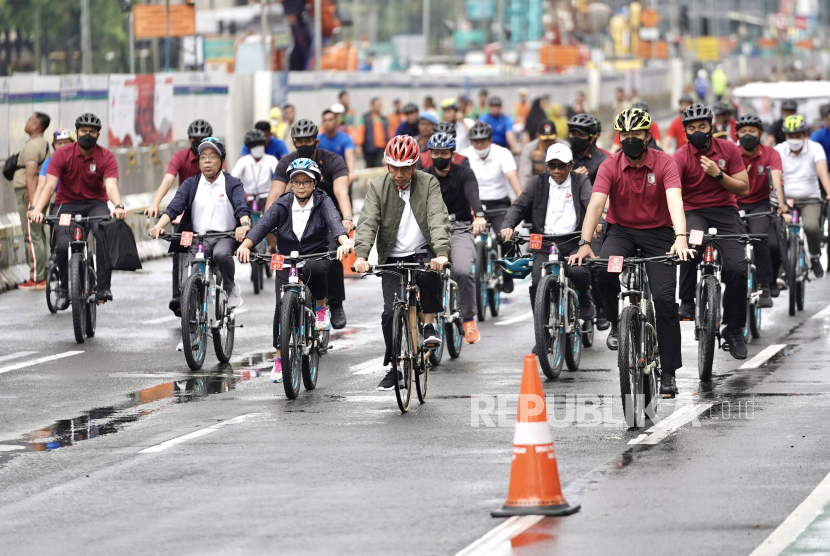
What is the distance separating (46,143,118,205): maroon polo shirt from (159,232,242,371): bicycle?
2.21 metres

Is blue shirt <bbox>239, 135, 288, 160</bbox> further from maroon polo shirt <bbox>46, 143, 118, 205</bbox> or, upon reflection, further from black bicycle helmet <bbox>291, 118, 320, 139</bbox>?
black bicycle helmet <bbox>291, 118, 320, 139</bbox>

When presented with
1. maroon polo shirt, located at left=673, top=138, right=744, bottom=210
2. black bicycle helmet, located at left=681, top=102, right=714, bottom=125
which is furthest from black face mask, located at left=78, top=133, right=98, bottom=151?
black bicycle helmet, located at left=681, top=102, right=714, bottom=125

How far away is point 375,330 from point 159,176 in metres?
11.4

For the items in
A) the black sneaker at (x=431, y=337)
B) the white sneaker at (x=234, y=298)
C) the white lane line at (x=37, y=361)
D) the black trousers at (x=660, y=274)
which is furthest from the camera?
the white sneaker at (x=234, y=298)

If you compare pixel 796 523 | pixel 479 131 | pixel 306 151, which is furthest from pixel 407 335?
pixel 479 131

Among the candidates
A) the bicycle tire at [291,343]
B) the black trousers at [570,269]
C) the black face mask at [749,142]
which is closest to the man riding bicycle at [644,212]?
the bicycle tire at [291,343]

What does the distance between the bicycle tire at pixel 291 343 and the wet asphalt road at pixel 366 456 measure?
149 mm

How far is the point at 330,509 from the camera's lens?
7.88 m

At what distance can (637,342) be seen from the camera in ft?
33.2

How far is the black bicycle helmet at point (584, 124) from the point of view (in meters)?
14.0

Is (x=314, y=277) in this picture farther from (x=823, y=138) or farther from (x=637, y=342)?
(x=823, y=138)

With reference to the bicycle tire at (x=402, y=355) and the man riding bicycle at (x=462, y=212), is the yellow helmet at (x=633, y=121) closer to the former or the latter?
the bicycle tire at (x=402, y=355)

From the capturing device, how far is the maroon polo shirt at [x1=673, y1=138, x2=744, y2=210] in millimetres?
12133

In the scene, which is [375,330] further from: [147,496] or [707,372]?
[147,496]
